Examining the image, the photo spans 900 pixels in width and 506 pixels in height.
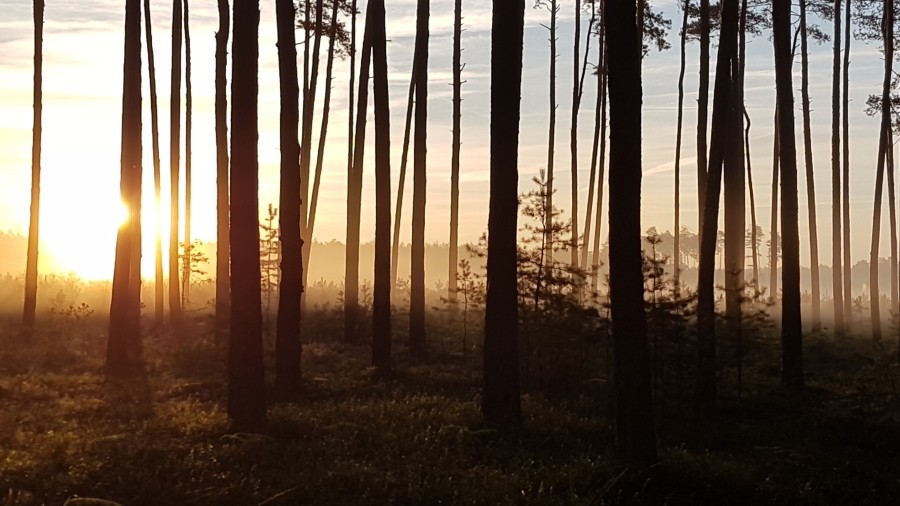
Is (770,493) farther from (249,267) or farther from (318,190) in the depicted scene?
(318,190)

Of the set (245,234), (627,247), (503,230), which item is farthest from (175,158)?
(627,247)

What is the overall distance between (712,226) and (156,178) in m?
18.8

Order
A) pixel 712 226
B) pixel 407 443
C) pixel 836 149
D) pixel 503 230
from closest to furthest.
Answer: pixel 407 443, pixel 503 230, pixel 712 226, pixel 836 149

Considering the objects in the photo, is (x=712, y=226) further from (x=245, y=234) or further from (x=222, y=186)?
(x=222, y=186)

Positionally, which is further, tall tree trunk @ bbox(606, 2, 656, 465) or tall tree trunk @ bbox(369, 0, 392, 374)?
tall tree trunk @ bbox(369, 0, 392, 374)

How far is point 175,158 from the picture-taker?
25609 millimetres

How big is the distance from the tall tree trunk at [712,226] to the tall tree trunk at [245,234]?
846 centimetres

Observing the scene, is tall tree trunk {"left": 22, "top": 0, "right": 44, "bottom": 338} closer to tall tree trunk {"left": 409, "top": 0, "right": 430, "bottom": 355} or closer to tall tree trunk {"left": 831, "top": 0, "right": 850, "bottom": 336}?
tall tree trunk {"left": 409, "top": 0, "right": 430, "bottom": 355}

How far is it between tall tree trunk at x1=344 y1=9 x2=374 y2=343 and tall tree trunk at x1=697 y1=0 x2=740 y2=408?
10.6m

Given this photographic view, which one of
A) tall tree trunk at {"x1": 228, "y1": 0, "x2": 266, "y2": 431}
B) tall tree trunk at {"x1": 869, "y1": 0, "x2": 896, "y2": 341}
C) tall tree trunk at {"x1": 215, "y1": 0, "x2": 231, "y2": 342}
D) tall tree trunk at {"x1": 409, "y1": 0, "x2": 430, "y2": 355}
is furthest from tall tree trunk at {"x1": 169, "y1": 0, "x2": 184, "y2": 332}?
tall tree trunk at {"x1": 869, "y1": 0, "x2": 896, "y2": 341}

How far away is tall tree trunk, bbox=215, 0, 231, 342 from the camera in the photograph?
21688 mm

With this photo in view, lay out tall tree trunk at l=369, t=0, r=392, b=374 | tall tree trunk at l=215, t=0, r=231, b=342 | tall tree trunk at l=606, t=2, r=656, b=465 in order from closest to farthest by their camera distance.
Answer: tall tree trunk at l=606, t=2, r=656, b=465
tall tree trunk at l=369, t=0, r=392, b=374
tall tree trunk at l=215, t=0, r=231, b=342

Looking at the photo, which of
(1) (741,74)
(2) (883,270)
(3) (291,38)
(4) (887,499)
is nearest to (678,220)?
(1) (741,74)

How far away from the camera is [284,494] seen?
783 cm
